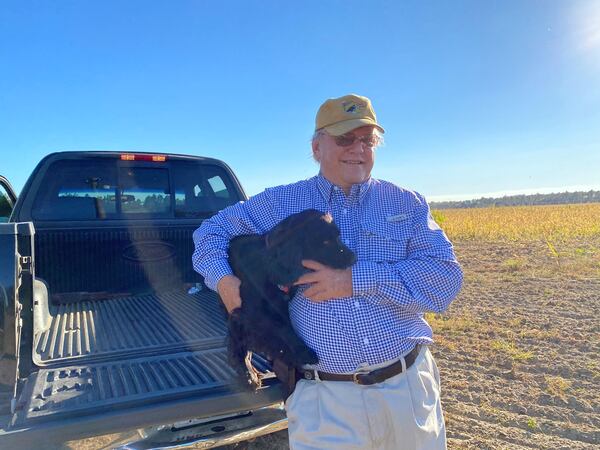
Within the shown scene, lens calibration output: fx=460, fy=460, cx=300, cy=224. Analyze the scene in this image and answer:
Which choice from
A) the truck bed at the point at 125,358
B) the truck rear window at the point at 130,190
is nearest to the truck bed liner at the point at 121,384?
the truck bed at the point at 125,358

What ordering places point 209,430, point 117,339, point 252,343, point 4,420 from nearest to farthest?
1. point 4,420
2. point 252,343
3. point 209,430
4. point 117,339

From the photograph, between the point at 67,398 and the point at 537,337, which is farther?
the point at 537,337

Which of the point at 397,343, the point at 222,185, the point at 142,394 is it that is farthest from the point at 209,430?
the point at 222,185

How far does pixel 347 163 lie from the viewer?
232cm

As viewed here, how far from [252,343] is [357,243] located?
2.34ft

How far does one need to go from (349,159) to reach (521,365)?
147 inches

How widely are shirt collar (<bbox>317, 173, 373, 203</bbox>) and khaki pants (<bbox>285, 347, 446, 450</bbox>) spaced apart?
886 mm

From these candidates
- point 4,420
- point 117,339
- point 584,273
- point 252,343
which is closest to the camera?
Answer: point 4,420

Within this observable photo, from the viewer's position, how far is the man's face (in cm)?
231

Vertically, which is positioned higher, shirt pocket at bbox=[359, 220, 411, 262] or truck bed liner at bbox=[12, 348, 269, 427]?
shirt pocket at bbox=[359, 220, 411, 262]

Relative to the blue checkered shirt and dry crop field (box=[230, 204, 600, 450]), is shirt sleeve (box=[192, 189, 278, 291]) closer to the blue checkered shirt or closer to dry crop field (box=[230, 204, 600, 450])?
the blue checkered shirt

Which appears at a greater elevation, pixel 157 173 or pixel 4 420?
pixel 157 173

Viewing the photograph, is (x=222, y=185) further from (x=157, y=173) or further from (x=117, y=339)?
(x=117, y=339)

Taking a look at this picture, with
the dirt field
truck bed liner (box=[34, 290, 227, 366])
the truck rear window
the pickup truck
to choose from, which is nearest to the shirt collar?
the pickup truck
